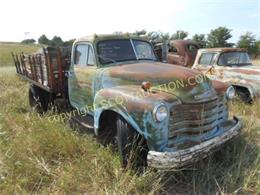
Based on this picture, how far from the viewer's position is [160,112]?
13.7 feet

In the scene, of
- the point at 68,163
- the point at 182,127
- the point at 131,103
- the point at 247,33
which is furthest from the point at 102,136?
the point at 247,33

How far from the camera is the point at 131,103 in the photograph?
14.5 feet

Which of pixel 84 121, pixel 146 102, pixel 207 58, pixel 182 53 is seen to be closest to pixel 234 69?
pixel 207 58

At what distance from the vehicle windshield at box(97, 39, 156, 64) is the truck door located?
19 centimetres

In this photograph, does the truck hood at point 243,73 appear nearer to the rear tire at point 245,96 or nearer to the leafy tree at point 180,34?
the rear tire at point 245,96

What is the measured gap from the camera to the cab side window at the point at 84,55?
6141mm

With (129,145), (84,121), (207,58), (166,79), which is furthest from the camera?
(207,58)

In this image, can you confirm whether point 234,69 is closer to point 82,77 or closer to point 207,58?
point 207,58

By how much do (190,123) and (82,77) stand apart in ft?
8.48

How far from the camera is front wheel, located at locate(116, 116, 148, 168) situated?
4.43 m

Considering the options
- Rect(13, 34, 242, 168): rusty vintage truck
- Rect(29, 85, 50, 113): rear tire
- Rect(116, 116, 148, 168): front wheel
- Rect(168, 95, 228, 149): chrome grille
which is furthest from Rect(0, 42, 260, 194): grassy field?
Rect(29, 85, 50, 113): rear tire

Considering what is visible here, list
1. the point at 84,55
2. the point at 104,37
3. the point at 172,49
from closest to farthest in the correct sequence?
the point at 104,37 < the point at 84,55 < the point at 172,49

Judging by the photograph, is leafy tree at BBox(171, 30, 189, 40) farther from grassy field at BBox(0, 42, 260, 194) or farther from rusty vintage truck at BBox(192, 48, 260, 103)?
grassy field at BBox(0, 42, 260, 194)

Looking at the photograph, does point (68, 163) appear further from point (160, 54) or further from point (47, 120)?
point (160, 54)
